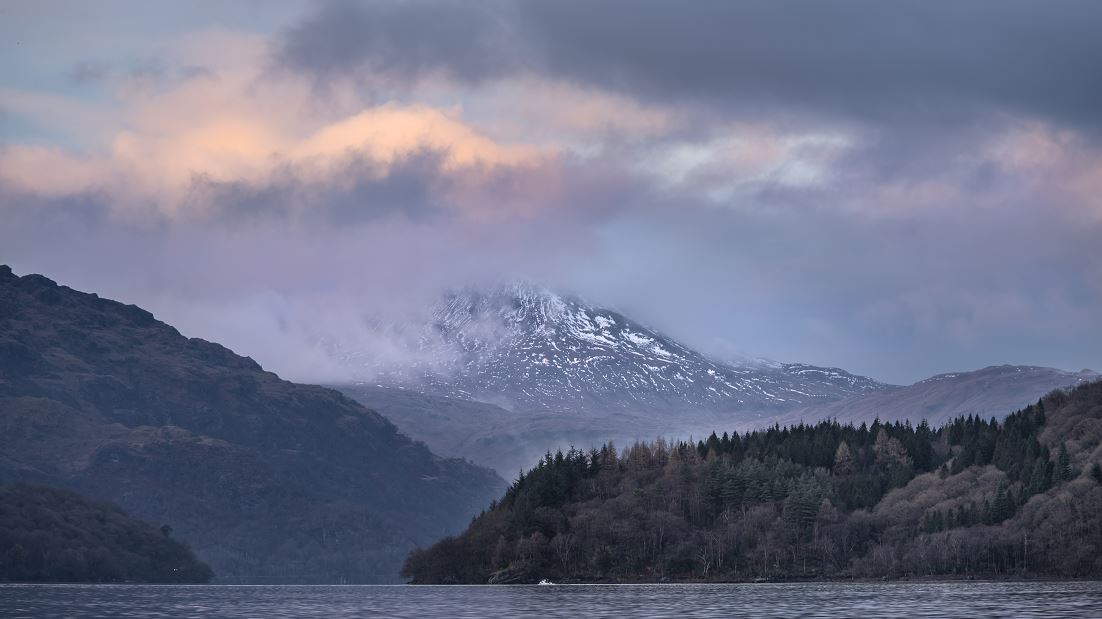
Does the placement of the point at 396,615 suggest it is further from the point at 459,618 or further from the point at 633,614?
the point at 633,614

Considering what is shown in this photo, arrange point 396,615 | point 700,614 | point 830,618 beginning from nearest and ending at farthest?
point 830,618 < point 700,614 < point 396,615

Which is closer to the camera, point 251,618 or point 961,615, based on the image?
point 961,615

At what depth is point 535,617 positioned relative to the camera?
185750 millimetres

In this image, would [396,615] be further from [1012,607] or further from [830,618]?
[1012,607]

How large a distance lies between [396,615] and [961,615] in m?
75.5

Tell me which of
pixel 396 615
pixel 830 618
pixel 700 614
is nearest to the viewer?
pixel 830 618

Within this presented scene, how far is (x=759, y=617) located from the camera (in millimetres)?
173625

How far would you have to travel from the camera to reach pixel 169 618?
18962 cm

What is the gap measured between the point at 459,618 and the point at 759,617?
3999cm

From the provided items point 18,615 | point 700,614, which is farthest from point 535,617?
point 18,615

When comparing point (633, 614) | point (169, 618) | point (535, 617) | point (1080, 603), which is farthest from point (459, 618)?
point (1080, 603)

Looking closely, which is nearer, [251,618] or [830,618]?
[830,618]

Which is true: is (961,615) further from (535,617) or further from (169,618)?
(169,618)

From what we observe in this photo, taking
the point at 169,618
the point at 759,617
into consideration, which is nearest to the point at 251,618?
the point at 169,618
